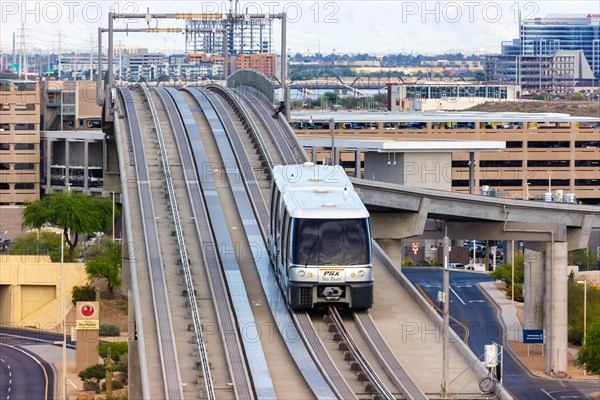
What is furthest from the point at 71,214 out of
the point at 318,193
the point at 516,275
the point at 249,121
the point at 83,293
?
the point at 318,193

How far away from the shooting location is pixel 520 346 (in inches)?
2776

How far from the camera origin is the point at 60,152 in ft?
454

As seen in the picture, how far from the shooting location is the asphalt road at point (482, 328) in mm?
60531

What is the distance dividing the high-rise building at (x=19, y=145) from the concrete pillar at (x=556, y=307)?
7708cm

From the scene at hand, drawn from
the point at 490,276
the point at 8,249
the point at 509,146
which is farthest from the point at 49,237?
the point at 509,146

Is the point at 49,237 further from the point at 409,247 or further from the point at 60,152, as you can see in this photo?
the point at 60,152

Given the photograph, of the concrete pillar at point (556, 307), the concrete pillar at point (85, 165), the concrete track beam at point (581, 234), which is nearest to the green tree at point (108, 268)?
the concrete pillar at point (556, 307)

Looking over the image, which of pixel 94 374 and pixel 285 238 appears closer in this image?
pixel 285 238

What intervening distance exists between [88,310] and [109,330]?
37.3 feet

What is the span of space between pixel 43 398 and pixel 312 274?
2086 cm

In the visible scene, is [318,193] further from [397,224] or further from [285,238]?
[397,224]

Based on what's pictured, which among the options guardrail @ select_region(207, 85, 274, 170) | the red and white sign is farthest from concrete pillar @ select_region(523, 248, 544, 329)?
the red and white sign

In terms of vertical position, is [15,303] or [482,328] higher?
[482,328]

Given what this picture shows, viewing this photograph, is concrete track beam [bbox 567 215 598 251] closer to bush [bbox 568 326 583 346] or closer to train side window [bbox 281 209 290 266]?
bush [bbox 568 326 583 346]
